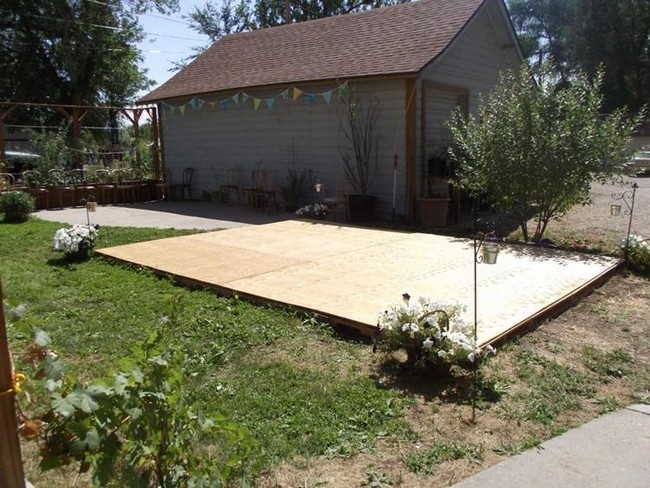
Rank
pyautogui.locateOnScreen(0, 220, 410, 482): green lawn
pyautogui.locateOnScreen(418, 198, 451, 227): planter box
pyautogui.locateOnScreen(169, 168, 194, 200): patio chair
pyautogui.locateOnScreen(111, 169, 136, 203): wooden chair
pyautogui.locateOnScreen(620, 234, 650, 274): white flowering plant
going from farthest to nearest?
pyautogui.locateOnScreen(169, 168, 194, 200): patio chair, pyautogui.locateOnScreen(111, 169, 136, 203): wooden chair, pyautogui.locateOnScreen(418, 198, 451, 227): planter box, pyautogui.locateOnScreen(620, 234, 650, 274): white flowering plant, pyautogui.locateOnScreen(0, 220, 410, 482): green lawn

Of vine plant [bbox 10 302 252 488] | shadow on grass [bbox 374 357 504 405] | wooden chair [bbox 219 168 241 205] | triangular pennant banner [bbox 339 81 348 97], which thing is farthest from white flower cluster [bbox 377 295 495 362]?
wooden chair [bbox 219 168 241 205]

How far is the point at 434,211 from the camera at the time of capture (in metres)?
9.45

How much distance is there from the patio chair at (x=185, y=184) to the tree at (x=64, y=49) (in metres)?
14.6

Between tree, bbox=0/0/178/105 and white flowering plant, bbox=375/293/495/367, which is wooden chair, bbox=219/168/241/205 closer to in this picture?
white flowering plant, bbox=375/293/495/367

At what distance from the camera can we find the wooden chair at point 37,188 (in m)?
13.0

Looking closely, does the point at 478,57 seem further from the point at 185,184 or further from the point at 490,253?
the point at 490,253

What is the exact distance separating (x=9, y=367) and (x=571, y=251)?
267 inches

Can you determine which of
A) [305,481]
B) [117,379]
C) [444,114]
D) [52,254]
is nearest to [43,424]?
[117,379]

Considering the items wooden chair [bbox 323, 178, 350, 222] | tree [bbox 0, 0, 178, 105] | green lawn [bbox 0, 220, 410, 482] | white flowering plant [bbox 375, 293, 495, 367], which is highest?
tree [bbox 0, 0, 178, 105]

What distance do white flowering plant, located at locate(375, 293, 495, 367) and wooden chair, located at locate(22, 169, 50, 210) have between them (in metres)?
11.9

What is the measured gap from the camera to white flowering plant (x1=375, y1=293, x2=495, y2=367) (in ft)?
10.9

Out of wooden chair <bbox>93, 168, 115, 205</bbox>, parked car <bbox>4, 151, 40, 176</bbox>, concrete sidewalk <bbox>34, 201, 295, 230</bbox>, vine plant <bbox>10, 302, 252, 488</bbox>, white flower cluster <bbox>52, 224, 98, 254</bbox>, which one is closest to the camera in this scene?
vine plant <bbox>10, 302, 252, 488</bbox>

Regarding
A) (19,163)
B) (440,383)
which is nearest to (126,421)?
(440,383)

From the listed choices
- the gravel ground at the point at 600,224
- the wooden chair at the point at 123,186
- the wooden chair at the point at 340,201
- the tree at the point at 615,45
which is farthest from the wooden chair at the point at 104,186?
the tree at the point at 615,45
